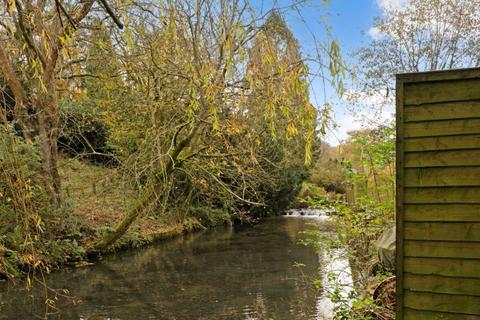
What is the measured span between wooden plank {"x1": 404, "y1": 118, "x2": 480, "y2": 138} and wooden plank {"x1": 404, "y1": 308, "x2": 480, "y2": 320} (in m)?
1.07

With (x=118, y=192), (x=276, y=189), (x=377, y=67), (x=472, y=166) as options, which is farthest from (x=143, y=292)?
(x=377, y=67)

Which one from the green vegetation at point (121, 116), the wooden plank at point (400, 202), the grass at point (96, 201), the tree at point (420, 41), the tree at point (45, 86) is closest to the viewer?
the wooden plank at point (400, 202)

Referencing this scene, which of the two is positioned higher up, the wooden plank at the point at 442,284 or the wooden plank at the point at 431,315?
the wooden plank at the point at 442,284

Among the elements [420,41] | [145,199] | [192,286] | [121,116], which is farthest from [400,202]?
[420,41]

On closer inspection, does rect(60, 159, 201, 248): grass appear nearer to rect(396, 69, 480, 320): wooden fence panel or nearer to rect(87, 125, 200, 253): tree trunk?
rect(87, 125, 200, 253): tree trunk

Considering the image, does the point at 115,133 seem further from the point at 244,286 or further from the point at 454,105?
the point at 454,105

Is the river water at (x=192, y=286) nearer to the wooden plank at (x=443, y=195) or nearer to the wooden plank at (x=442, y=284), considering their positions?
the wooden plank at (x=442, y=284)

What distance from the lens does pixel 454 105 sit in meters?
2.72

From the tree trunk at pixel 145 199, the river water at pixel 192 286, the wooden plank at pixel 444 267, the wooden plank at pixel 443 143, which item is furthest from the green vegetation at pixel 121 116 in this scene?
A: the wooden plank at pixel 444 267

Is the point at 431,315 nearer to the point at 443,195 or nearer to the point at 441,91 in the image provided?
the point at 443,195

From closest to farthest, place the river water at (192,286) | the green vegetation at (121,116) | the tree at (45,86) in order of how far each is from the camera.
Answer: the river water at (192,286) → the green vegetation at (121,116) → the tree at (45,86)

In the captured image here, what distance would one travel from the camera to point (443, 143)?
273 centimetres

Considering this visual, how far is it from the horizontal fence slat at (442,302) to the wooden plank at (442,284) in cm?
3

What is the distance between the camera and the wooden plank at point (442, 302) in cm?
264
